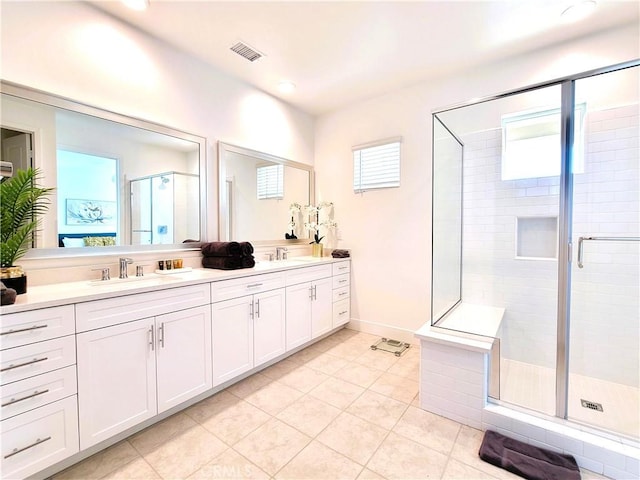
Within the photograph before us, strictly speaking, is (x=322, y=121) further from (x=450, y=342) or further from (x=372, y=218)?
(x=450, y=342)

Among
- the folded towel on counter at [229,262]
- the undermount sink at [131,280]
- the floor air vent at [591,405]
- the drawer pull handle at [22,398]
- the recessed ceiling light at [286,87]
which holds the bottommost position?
the floor air vent at [591,405]

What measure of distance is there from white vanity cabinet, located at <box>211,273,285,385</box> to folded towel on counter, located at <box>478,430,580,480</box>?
162 centimetres

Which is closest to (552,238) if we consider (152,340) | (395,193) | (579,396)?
(579,396)

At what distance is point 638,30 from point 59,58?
158 inches

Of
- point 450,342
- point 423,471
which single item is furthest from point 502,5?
point 423,471

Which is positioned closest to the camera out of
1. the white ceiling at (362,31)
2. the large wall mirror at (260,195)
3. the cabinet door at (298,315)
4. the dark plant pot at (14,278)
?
the dark plant pot at (14,278)

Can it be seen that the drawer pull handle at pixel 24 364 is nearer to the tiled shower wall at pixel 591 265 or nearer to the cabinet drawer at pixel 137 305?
the cabinet drawer at pixel 137 305

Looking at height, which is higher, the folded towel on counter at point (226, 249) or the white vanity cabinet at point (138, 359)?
the folded towel on counter at point (226, 249)

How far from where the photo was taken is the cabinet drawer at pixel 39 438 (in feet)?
4.04

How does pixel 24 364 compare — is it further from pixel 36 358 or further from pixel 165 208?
pixel 165 208

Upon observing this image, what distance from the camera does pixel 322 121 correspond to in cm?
377

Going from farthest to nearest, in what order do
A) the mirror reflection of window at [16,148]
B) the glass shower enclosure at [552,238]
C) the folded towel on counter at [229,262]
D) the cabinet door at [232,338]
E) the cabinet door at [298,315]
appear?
the cabinet door at [298,315], the folded towel on counter at [229,262], the cabinet door at [232,338], the glass shower enclosure at [552,238], the mirror reflection of window at [16,148]

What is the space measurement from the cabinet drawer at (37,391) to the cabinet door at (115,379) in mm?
47

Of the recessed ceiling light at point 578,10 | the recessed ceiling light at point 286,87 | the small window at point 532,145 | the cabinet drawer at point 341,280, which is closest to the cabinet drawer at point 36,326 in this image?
the cabinet drawer at point 341,280
